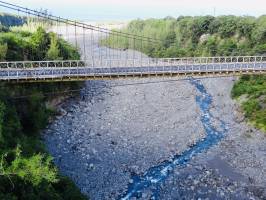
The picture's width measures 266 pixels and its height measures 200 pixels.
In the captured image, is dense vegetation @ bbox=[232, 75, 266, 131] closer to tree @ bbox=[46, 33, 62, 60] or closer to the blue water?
the blue water

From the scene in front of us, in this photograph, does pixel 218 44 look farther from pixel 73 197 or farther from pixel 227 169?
pixel 73 197

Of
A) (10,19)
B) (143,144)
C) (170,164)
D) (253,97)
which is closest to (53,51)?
(143,144)

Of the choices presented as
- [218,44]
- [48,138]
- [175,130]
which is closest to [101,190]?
[48,138]

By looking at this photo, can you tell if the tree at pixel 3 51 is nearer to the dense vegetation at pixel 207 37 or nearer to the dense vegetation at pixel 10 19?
the dense vegetation at pixel 207 37

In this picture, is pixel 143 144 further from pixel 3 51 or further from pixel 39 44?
pixel 39 44

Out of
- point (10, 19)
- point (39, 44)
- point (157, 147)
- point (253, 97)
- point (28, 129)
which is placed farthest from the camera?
point (10, 19)

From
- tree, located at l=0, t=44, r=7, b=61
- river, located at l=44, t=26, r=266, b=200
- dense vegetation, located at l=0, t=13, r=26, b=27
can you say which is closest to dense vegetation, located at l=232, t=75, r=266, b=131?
river, located at l=44, t=26, r=266, b=200
